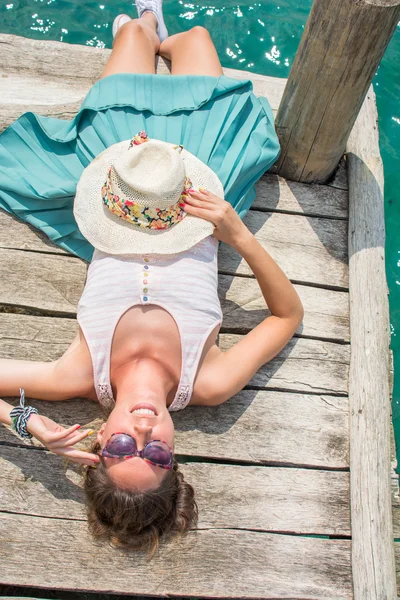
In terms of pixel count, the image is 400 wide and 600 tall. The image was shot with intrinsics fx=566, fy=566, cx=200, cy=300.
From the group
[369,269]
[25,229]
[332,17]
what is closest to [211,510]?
[369,269]

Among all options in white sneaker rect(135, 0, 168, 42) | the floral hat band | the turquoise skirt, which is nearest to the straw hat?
the floral hat band

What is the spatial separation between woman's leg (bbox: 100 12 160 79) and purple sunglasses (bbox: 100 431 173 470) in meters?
2.33

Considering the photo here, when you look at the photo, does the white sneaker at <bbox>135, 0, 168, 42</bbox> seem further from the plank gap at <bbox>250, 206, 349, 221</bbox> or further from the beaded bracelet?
the beaded bracelet

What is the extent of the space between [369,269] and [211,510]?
1.65 metres

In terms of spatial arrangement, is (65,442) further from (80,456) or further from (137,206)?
(137,206)

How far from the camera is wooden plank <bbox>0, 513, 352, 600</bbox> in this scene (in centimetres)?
253

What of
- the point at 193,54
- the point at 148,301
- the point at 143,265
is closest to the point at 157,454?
the point at 148,301

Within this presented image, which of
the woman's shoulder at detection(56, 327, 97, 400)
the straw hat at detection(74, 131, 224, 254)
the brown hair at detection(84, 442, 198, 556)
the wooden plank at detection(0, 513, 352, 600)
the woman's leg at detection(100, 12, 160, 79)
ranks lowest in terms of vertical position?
the wooden plank at detection(0, 513, 352, 600)

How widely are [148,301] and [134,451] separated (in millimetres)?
723

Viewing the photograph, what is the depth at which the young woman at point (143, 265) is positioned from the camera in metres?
2.38

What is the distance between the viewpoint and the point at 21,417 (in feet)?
8.43

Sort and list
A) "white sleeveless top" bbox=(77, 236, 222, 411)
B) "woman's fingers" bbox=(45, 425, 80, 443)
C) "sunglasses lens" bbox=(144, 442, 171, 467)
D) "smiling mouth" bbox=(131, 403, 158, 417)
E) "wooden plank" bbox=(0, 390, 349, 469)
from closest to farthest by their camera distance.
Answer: "sunglasses lens" bbox=(144, 442, 171, 467) → "smiling mouth" bbox=(131, 403, 158, 417) → "woman's fingers" bbox=(45, 425, 80, 443) → "white sleeveless top" bbox=(77, 236, 222, 411) → "wooden plank" bbox=(0, 390, 349, 469)

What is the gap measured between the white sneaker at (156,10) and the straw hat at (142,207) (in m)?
1.82

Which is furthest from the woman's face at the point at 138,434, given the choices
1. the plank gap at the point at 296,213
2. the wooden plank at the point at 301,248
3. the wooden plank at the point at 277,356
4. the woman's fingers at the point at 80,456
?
the plank gap at the point at 296,213
